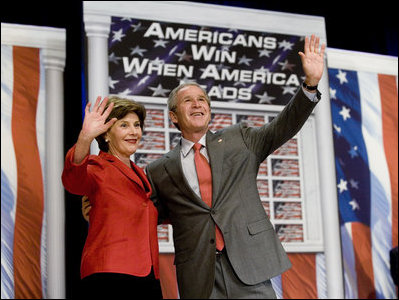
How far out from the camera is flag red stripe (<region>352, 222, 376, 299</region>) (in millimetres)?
5371

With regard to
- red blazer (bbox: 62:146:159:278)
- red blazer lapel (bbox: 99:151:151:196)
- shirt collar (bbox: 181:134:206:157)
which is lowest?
red blazer (bbox: 62:146:159:278)

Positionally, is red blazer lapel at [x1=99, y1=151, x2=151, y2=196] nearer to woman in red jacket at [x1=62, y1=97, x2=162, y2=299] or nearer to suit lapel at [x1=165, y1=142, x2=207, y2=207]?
woman in red jacket at [x1=62, y1=97, x2=162, y2=299]

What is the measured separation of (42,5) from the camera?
475cm

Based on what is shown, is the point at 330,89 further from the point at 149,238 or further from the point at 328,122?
the point at 149,238

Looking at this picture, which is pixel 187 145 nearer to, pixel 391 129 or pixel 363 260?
pixel 363 260

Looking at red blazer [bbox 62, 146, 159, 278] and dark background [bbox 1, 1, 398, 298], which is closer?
red blazer [bbox 62, 146, 159, 278]

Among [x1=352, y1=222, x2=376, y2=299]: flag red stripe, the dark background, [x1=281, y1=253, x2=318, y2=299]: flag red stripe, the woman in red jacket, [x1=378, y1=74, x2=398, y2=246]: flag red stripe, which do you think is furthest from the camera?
[x1=378, y1=74, x2=398, y2=246]: flag red stripe

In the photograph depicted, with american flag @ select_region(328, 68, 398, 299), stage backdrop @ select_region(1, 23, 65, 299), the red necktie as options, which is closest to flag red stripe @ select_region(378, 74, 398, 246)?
american flag @ select_region(328, 68, 398, 299)

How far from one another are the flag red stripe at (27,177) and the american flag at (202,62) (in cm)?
70

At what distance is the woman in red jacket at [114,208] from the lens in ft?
7.00

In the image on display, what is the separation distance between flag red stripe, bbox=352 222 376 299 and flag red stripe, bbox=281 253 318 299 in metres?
0.74

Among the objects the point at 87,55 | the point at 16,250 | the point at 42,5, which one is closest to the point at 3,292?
the point at 16,250

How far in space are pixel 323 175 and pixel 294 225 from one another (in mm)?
505

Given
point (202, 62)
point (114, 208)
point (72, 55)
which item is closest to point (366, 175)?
point (202, 62)
